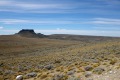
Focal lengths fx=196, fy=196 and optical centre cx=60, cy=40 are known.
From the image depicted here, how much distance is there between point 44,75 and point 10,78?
4.57 meters

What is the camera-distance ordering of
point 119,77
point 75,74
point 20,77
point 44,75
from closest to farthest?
point 119,77 → point 75,74 → point 44,75 → point 20,77

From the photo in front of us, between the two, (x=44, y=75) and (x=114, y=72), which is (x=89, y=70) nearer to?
(x=114, y=72)

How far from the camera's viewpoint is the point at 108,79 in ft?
40.6

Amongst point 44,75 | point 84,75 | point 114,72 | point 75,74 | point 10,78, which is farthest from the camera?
point 10,78

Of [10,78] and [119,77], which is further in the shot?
[10,78]

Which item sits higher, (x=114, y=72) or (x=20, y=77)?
(x=114, y=72)

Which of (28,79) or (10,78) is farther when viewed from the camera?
(10,78)

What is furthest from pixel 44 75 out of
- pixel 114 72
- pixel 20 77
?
pixel 114 72

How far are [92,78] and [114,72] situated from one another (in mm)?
1554

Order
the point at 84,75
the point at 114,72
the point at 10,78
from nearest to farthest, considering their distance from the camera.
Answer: the point at 114,72, the point at 84,75, the point at 10,78

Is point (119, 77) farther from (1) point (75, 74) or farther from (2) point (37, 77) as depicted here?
(2) point (37, 77)

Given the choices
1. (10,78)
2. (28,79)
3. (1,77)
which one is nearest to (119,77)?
(28,79)

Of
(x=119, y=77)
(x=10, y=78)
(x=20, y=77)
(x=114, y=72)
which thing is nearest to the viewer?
(x=119, y=77)

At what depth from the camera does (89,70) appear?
632 inches
